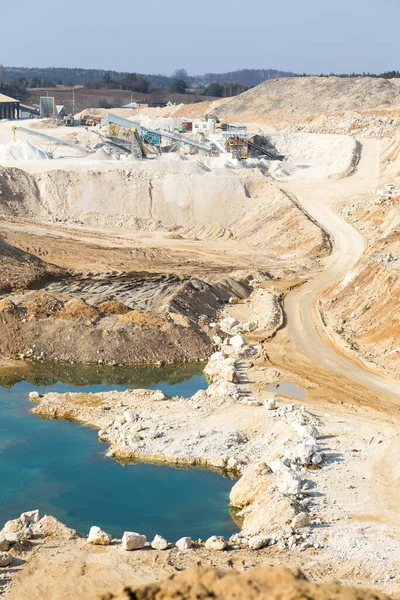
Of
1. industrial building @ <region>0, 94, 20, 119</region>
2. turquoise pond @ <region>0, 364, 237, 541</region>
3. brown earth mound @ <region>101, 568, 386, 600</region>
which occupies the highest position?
industrial building @ <region>0, 94, 20, 119</region>

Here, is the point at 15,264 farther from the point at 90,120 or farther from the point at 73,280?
the point at 90,120

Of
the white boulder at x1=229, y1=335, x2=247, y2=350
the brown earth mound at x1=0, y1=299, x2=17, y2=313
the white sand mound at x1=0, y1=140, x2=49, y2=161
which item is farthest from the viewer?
the white sand mound at x1=0, y1=140, x2=49, y2=161

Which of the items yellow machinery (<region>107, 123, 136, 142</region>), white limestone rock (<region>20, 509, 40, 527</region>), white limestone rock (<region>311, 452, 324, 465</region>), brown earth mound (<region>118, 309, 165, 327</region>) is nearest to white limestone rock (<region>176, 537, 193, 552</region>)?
white limestone rock (<region>20, 509, 40, 527</region>)

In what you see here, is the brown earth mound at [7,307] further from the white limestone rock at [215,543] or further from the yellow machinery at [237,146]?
the yellow machinery at [237,146]

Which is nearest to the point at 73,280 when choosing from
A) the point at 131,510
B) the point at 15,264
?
the point at 15,264

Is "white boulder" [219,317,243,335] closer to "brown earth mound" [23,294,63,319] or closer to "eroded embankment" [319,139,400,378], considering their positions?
"eroded embankment" [319,139,400,378]

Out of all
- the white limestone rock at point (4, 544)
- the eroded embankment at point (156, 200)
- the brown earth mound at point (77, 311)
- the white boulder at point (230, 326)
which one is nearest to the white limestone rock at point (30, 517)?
the white limestone rock at point (4, 544)

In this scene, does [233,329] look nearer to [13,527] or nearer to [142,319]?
[142,319]

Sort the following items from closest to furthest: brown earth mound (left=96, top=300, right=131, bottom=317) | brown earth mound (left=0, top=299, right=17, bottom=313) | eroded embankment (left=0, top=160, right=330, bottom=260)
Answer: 1. brown earth mound (left=0, top=299, right=17, bottom=313)
2. brown earth mound (left=96, top=300, right=131, bottom=317)
3. eroded embankment (left=0, top=160, right=330, bottom=260)
